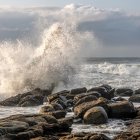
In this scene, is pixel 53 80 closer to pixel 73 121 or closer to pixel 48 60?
pixel 48 60

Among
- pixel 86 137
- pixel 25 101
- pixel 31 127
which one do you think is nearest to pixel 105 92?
pixel 25 101

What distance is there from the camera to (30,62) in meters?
32.3

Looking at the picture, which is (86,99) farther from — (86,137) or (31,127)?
(86,137)

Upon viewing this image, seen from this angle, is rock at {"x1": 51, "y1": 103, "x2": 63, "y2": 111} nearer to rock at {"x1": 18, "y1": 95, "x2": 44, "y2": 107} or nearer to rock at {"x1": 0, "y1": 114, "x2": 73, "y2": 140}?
rock at {"x1": 18, "y1": 95, "x2": 44, "y2": 107}

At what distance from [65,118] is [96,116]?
1.14m

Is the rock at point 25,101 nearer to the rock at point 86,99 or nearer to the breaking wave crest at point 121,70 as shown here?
the rock at point 86,99

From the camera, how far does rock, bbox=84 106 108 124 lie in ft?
52.3

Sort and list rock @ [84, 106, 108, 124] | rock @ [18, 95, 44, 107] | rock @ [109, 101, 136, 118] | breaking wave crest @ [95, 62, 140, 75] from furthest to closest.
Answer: breaking wave crest @ [95, 62, 140, 75]
rock @ [18, 95, 44, 107]
rock @ [109, 101, 136, 118]
rock @ [84, 106, 108, 124]

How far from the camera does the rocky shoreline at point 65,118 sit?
41.2 feet

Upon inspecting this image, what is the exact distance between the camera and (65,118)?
1611 centimetres

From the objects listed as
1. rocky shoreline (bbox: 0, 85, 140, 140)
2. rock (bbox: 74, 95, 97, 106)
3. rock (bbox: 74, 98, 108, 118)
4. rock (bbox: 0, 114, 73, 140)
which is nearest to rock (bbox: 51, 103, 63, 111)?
rocky shoreline (bbox: 0, 85, 140, 140)

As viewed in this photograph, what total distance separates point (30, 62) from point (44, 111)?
14729mm

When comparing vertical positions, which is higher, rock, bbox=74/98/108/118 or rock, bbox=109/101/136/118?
rock, bbox=74/98/108/118

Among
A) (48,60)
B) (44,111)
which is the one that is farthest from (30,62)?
(44,111)
